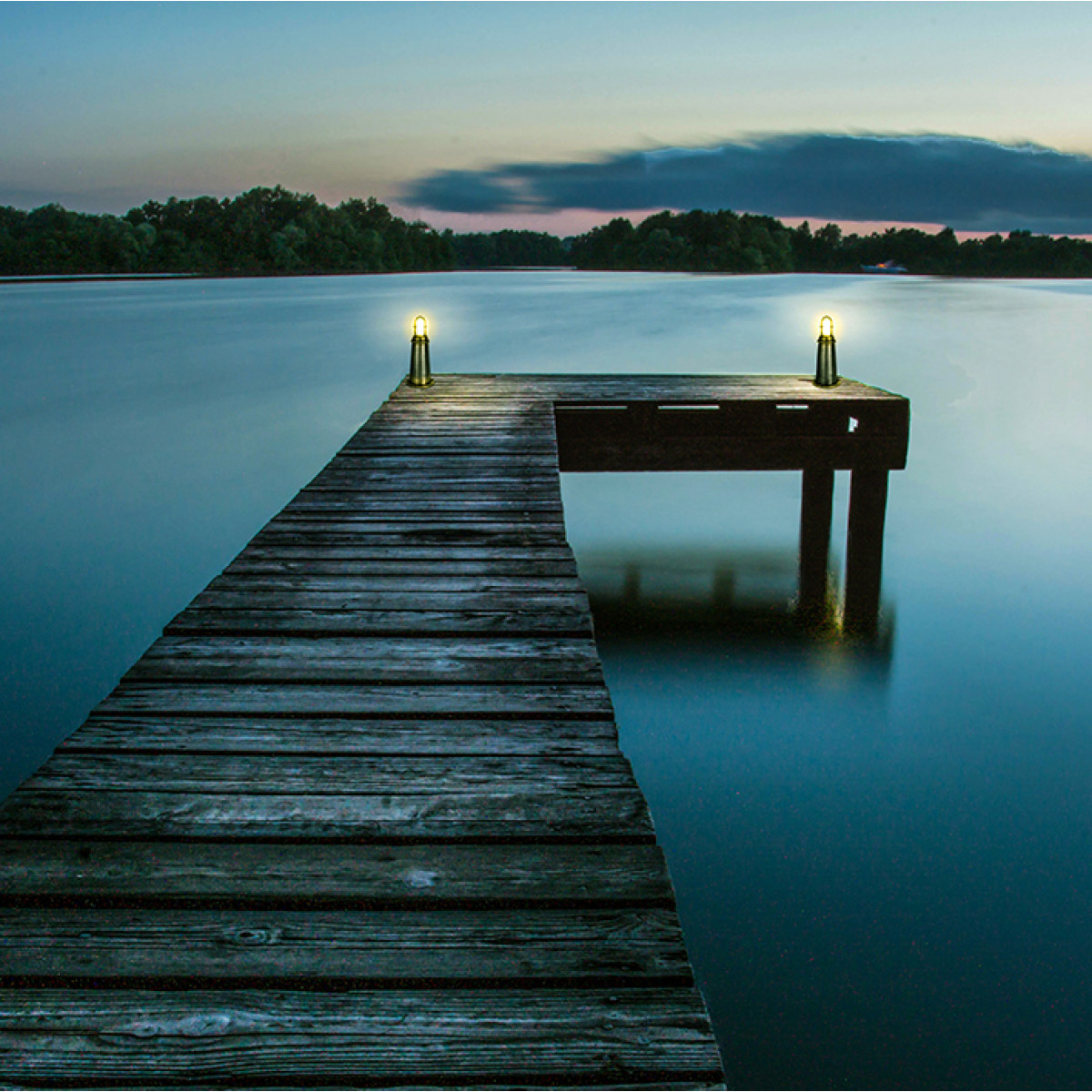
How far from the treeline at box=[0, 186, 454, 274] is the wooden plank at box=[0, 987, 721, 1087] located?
112016mm

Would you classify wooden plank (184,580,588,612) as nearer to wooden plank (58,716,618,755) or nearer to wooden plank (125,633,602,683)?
wooden plank (125,633,602,683)

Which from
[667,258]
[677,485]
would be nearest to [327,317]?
[677,485]

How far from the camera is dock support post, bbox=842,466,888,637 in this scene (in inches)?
372

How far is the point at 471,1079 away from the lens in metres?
1.49

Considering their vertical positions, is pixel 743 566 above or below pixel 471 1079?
below

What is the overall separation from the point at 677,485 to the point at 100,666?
9.85 meters

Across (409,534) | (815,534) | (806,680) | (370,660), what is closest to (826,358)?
(815,534)

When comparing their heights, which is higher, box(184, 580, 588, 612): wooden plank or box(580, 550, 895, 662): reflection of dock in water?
box(184, 580, 588, 612): wooden plank

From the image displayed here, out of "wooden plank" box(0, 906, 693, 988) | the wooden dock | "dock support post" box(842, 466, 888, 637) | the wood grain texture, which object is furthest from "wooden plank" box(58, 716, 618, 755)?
"dock support post" box(842, 466, 888, 637)

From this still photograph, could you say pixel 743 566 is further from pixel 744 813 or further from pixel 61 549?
pixel 61 549

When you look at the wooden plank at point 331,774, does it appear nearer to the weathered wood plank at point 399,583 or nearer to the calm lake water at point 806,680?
the weathered wood plank at point 399,583

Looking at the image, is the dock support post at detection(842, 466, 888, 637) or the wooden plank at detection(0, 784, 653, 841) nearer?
the wooden plank at detection(0, 784, 653, 841)

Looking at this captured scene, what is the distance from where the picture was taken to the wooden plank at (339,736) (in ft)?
8.36

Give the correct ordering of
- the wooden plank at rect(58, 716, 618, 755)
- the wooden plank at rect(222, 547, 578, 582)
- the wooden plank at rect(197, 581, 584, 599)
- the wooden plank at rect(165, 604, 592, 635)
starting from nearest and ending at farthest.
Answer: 1. the wooden plank at rect(58, 716, 618, 755)
2. the wooden plank at rect(165, 604, 592, 635)
3. the wooden plank at rect(197, 581, 584, 599)
4. the wooden plank at rect(222, 547, 578, 582)
